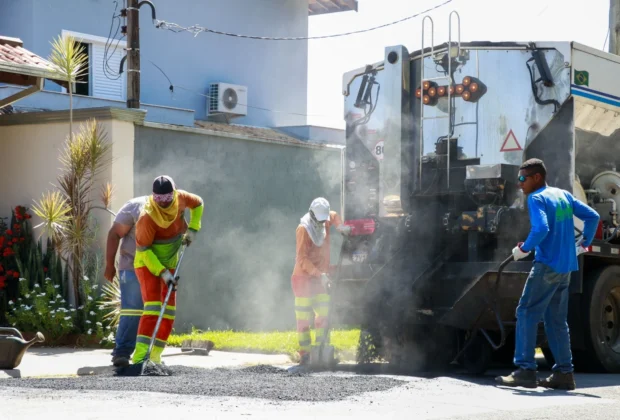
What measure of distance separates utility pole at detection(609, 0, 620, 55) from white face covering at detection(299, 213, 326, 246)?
6.50 m

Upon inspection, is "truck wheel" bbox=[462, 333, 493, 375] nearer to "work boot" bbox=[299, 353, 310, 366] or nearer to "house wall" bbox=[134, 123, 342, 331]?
"work boot" bbox=[299, 353, 310, 366]

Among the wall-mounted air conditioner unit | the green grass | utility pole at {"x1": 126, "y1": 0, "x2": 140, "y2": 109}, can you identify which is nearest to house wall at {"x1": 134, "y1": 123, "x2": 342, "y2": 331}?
the green grass

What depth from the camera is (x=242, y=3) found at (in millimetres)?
26281

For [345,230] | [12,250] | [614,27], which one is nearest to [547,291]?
[345,230]

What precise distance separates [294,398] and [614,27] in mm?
9854

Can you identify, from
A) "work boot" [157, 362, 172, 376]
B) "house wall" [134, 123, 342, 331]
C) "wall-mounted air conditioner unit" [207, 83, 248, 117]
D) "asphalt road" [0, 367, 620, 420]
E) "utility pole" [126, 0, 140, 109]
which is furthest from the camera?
"wall-mounted air conditioner unit" [207, 83, 248, 117]

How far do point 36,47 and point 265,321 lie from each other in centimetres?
878

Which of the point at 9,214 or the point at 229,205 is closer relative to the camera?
the point at 9,214

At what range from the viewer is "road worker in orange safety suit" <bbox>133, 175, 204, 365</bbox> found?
9.41m

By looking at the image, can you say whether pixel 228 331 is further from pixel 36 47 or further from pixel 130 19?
pixel 36 47

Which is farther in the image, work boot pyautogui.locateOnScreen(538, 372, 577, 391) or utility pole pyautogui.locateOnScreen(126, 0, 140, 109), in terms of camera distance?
utility pole pyautogui.locateOnScreen(126, 0, 140, 109)

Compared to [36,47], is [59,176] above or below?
below

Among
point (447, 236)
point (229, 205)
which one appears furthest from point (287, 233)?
point (447, 236)

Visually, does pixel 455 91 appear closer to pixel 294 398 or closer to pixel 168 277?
pixel 168 277
